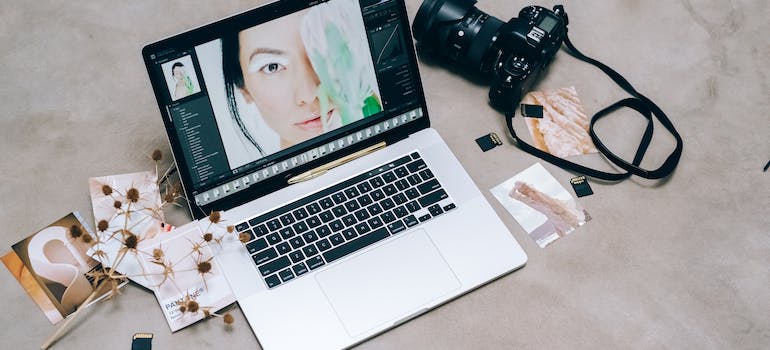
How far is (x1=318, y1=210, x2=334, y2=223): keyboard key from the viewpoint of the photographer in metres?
1.06

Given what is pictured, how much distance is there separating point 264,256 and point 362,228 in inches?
6.0

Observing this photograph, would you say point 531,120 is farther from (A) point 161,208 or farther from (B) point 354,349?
(A) point 161,208

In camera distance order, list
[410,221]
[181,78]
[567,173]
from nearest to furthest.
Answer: [181,78] < [410,221] < [567,173]

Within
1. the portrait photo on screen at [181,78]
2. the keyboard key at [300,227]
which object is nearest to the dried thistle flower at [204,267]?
the keyboard key at [300,227]

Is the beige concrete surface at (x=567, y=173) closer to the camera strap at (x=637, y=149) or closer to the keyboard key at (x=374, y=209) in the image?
the camera strap at (x=637, y=149)

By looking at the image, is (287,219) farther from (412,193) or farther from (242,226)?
(412,193)

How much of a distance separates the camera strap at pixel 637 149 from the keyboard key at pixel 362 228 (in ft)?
1.07

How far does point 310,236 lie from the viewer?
1048 mm

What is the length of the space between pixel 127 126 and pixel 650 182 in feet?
3.00

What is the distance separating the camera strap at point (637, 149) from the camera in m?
1.17

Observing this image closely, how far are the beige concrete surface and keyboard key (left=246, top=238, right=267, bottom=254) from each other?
119mm

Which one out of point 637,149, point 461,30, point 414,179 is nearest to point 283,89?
point 414,179

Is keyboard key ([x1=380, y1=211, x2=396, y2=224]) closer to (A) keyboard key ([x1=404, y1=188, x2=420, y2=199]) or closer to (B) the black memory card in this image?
(A) keyboard key ([x1=404, y1=188, x2=420, y2=199])

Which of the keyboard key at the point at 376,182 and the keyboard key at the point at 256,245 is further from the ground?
the keyboard key at the point at 376,182
